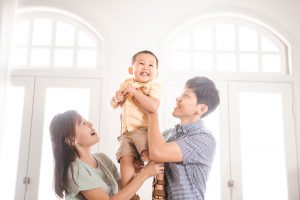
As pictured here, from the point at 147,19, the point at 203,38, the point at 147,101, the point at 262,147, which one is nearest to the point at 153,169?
the point at 147,101

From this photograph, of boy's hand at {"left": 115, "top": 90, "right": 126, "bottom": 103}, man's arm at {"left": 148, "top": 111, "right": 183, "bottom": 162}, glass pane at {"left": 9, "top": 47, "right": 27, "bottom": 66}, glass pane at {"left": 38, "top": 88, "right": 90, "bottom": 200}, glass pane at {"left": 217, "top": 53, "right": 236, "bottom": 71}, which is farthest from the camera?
glass pane at {"left": 217, "top": 53, "right": 236, "bottom": 71}

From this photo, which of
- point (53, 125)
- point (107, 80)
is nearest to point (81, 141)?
point (53, 125)

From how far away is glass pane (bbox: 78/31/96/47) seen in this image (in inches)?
143

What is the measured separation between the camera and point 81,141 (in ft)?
5.82

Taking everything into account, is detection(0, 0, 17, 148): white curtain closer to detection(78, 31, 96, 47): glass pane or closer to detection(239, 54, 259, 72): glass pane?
detection(78, 31, 96, 47): glass pane

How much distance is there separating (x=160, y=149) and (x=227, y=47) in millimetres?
2473

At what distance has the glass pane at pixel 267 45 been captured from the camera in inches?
148

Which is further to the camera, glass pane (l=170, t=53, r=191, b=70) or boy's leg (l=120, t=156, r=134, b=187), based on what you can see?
glass pane (l=170, t=53, r=191, b=70)

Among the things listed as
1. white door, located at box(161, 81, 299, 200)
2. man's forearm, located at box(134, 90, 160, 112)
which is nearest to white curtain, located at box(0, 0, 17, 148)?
white door, located at box(161, 81, 299, 200)

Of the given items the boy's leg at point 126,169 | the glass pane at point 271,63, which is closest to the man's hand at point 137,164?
the boy's leg at point 126,169

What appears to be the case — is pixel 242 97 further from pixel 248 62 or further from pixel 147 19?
pixel 147 19

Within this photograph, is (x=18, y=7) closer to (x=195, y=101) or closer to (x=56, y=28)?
(x=56, y=28)

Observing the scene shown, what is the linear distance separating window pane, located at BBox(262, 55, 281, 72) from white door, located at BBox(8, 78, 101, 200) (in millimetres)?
1808

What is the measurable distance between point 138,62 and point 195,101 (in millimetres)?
380
